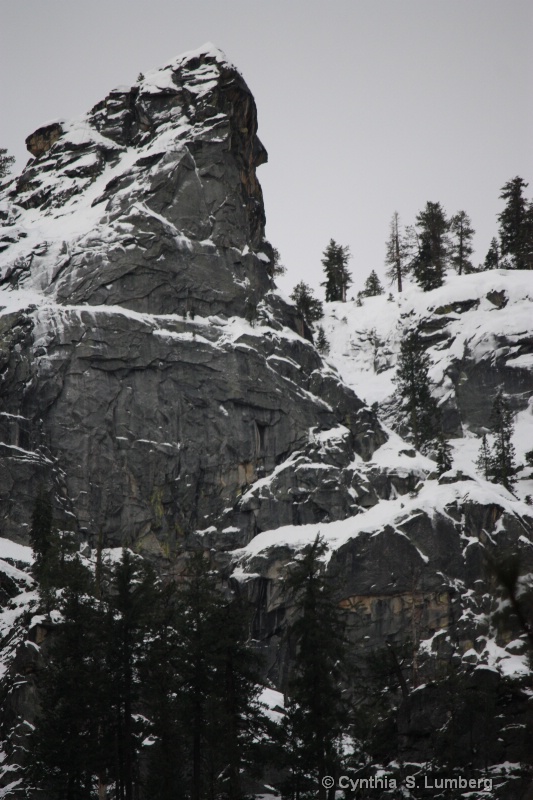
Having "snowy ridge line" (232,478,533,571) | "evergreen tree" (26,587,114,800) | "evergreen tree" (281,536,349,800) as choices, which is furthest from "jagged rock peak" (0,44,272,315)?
"evergreen tree" (281,536,349,800)

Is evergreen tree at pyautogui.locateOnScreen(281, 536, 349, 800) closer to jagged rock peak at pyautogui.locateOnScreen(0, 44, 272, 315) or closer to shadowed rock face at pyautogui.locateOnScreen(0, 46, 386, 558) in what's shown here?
shadowed rock face at pyautogui.locateOnScreen(0, 46, 386, 558)

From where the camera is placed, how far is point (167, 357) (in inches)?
2717

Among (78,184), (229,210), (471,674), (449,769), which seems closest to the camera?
(449,769)

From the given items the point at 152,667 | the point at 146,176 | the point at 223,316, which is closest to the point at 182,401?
the point at 223,316

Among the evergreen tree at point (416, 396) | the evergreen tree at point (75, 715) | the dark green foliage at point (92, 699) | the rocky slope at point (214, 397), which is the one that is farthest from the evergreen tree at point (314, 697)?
the evergreen tree at point (416, 396)

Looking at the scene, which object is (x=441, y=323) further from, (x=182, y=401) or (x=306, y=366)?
(x=182, y=401)

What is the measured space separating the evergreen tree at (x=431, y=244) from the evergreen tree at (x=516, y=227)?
6559 millimetres

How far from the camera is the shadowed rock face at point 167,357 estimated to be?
214ft

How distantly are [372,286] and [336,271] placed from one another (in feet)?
16.0

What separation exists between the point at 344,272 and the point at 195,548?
51.1m

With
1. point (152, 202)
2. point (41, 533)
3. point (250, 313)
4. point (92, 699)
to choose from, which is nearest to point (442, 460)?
point (250, 313)

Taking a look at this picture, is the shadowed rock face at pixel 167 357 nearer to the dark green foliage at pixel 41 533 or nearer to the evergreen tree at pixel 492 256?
the dark green foliage at pixel 41 533

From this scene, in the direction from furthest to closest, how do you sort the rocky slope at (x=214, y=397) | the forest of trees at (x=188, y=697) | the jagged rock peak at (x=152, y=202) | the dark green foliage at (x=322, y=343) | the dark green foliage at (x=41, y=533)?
the dark green foliage at (x=322, y=343)
the jagged rock peak at (x=152, y=202)
the rocky slope at (x=214, y=397)
the dark green foliage at (x=41, y=533)
the forest of trees at (x=188, y=697)

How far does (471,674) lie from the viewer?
105 ft
